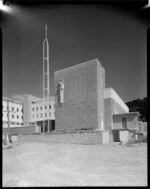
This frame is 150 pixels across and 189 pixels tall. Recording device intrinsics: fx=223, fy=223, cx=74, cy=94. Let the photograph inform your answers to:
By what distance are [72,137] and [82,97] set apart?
217 cm

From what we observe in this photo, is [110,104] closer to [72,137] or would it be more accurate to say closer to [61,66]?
[72,137]

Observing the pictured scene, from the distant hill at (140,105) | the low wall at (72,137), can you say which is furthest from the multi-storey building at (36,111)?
the distant hill at (140,105)

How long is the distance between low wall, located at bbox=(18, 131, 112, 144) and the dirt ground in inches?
72.5

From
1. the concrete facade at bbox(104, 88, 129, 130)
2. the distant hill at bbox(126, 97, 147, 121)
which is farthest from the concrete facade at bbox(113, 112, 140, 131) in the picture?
the distant hill at bbox(126, 97, 147, 121)

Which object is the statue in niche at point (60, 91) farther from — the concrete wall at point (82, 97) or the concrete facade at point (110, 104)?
the concrete facade at point (110, 104)

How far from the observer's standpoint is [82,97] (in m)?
9.69

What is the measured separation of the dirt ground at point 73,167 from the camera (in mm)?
4398

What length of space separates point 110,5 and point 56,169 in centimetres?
360

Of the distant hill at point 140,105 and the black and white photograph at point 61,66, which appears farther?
the distant hill at point 140,105

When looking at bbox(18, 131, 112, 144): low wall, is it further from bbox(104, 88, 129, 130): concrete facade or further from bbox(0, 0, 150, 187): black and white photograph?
bbox(104, 88, 129, 130): concrete facade

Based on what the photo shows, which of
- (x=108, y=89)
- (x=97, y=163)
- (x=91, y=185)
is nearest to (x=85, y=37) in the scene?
(x=97, y=163)

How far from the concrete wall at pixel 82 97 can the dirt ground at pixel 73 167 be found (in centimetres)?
340

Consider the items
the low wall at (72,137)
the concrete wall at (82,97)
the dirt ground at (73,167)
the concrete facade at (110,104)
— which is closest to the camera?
the dirt ground at (73,167)

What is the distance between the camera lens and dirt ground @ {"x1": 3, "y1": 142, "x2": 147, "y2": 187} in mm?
4398
